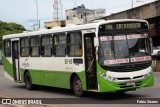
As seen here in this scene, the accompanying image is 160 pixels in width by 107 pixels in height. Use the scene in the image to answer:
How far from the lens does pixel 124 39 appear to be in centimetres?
1501

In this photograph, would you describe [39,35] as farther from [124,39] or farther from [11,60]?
[124,39]

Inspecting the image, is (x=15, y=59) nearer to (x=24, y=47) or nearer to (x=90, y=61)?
(x=24, y=47)

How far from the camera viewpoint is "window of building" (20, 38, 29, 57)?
21064 millimetres

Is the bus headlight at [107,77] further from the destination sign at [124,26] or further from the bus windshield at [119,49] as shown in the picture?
the destination sign at [124,26]

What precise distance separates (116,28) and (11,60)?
9.27 m

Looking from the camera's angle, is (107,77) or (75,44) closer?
(107,77)

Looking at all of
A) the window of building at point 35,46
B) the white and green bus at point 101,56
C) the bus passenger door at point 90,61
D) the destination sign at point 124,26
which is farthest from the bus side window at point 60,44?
the destination sign at point 124,26

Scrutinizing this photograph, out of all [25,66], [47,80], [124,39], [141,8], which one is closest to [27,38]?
[25,66]

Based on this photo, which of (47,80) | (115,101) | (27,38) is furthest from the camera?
(27,38)

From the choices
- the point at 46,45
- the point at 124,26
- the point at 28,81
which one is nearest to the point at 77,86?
the point at 124,26

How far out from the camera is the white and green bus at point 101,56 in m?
14.7

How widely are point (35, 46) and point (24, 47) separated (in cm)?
141

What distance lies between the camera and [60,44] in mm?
17594

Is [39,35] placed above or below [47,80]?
above
